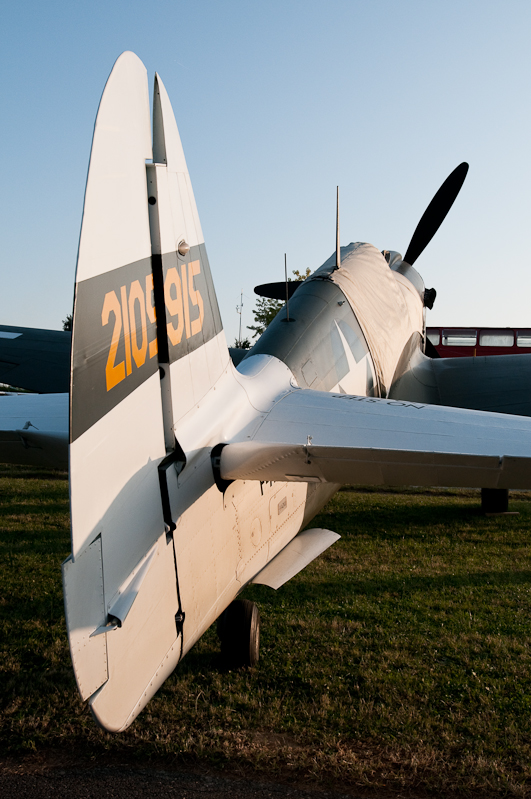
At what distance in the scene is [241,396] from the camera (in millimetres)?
3725

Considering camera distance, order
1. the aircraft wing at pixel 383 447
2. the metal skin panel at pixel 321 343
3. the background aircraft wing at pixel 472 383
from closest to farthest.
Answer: the aircraft wing at pixel 383 447 < the metal skin panel at pixel 321 343 < the background aircraft wing at pixel 472 383

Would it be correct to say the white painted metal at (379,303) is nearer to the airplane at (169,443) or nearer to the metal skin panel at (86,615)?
the airplane at (169,443)

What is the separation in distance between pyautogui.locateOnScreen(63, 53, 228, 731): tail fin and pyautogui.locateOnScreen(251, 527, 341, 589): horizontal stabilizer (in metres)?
1.07

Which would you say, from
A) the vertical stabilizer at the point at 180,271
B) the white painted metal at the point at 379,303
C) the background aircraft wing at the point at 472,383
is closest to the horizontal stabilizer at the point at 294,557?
the vertical stabilizer at the point at 180,271

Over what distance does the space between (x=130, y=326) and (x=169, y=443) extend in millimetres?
644

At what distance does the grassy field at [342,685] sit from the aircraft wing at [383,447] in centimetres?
159

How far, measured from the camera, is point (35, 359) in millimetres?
9281

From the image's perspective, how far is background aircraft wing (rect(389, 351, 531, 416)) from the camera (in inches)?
346

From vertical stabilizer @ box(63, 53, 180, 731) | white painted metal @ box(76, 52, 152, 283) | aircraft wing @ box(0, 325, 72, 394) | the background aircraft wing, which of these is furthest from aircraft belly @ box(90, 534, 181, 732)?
aircraft wing @ box(0, 325, 72, 394)

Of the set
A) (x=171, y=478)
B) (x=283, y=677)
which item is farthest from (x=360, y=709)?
(x=171, y=478)

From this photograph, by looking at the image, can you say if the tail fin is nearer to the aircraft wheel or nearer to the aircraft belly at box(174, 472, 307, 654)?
the aircraft belly at box(174, 472, 307, 654)

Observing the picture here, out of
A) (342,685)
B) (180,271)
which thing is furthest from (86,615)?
(342,685)

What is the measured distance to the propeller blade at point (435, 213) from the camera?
10.8 meters

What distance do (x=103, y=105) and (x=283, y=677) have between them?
368 cm
